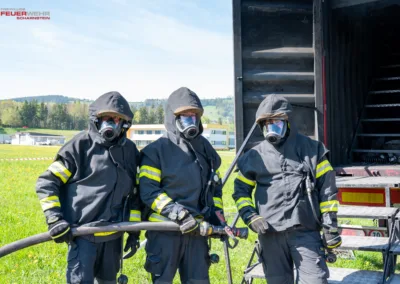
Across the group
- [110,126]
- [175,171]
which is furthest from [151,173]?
[110,126]

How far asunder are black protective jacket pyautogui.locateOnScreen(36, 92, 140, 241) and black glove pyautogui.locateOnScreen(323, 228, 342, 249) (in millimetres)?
1381

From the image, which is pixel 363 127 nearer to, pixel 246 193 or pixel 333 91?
pixel 333 91

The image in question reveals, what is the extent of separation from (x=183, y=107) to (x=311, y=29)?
98.5 inches

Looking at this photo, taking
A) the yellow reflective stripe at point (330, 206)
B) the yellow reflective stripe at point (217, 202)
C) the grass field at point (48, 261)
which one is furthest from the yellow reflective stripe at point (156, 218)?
the grass field at point (48, 261)

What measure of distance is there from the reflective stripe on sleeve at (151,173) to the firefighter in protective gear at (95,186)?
14 centimetres

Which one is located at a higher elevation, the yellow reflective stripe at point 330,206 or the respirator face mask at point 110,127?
the respirator face mask at point 110,127

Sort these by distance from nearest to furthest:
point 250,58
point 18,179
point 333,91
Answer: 1. point 250,58
2. point 333,91
3. point 18,179

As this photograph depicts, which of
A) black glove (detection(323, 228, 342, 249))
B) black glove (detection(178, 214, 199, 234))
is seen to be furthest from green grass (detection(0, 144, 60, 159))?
black glove (detection(323, 228, 342, 249))

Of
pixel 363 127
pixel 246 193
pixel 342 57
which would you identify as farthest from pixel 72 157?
pixel 363 127

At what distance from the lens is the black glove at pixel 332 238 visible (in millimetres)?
3225

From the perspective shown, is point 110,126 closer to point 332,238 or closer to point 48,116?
point 332,238

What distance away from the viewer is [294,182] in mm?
3324

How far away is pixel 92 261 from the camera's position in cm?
318

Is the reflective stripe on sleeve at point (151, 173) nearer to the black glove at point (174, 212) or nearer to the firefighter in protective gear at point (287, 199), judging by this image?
the black glove at point (174, 212)
